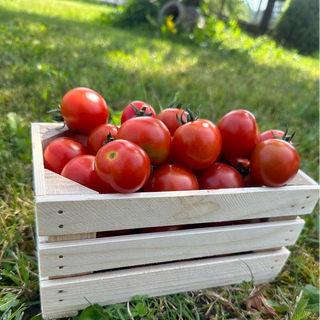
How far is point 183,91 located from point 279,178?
7.23 ft

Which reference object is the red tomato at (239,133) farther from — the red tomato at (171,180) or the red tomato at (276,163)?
the red tomato at (171,180)

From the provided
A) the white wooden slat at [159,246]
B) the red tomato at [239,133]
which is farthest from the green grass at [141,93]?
the red tomato at [239,133]

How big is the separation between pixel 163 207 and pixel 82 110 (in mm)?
639

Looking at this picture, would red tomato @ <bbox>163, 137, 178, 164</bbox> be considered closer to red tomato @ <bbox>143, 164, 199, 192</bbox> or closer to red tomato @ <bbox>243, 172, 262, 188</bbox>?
red tomato @ <bbox>143, 164, 199, 192</bbox>

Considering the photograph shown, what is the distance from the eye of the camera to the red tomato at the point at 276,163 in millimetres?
1249

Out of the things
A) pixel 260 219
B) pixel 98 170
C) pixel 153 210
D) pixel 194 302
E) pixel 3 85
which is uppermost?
pixel 98 170

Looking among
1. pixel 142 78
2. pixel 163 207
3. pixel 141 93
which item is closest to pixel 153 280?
pixel 163 207

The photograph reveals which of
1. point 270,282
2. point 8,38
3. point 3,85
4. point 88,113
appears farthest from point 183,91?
point 8,38

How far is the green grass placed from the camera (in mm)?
1420

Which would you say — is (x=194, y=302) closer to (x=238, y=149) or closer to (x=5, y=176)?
(x=238, y=149)

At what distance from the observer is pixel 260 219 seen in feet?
4.76

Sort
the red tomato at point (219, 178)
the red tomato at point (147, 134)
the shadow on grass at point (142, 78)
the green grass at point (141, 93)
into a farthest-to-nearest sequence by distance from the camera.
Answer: the shadow on grass at point (142, 78), the green grass at point (141, 93), the red tomato at point (219, 178), the red tomato at point (147, 134)

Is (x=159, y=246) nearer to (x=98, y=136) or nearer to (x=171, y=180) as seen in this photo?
(x=171, y=180)

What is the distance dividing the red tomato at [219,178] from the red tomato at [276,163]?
0.32ft
